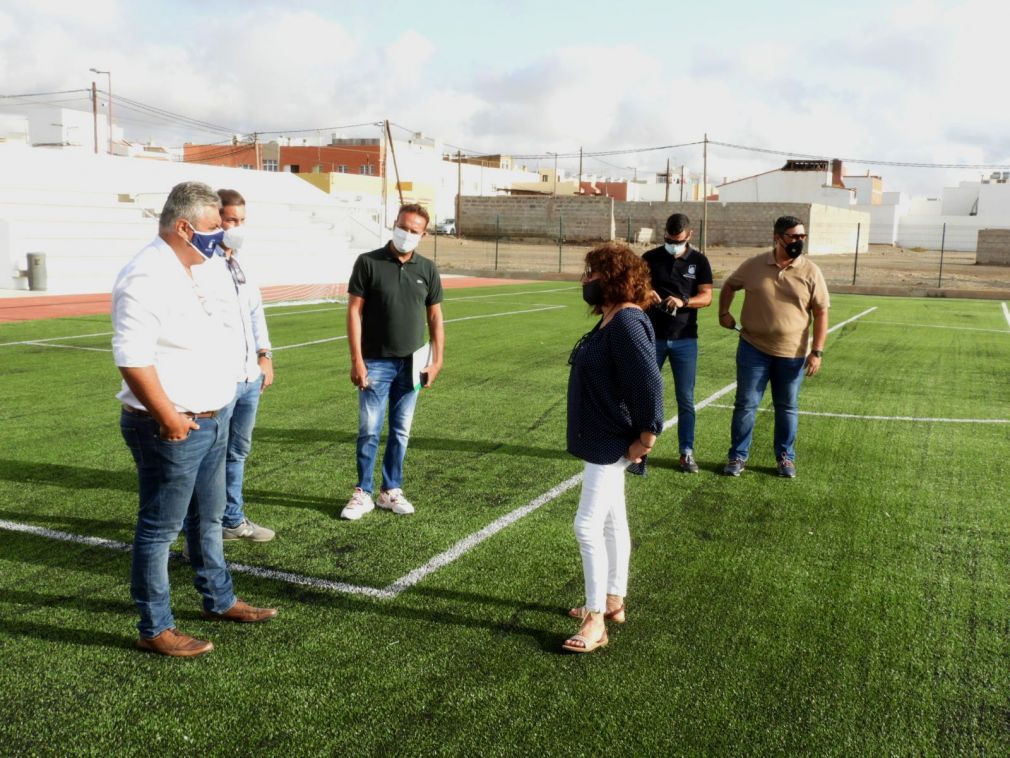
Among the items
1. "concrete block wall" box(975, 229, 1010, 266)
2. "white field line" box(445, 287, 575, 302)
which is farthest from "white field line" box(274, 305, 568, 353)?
"concrete block wall" box(975, 229, 1010, 266)

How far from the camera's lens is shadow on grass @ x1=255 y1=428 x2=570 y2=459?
7.62m

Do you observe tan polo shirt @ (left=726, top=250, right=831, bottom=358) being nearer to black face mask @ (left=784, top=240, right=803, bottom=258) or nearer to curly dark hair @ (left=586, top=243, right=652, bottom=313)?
black face mask @ (left=784, top=240, right=803, bottom=258)

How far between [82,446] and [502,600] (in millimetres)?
4560

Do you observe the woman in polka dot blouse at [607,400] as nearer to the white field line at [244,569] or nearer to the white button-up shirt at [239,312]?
the white field line at [244,569]

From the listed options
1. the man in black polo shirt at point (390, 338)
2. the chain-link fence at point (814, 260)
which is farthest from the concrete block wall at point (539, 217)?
the man in black polo shirt at point (390, 338)

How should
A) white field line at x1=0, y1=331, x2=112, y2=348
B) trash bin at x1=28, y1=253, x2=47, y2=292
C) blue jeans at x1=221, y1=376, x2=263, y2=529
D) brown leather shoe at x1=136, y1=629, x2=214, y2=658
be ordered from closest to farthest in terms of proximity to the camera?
brown leather shoe at x1=136, y1=629, x2=214, y2=658 → blue jeans at x1=221, y1=376, x2=263, y2=529 → white field line at x1=0, y1=331, x2=112, y2=348 → trash bin at x1=28, y1=253, x2=47, y2=292

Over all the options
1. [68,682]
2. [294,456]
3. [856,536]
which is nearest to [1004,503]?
[856,536]

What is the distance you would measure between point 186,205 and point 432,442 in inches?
181

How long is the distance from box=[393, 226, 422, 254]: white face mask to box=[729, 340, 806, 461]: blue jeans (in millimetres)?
3029

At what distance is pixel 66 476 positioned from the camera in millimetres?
6566

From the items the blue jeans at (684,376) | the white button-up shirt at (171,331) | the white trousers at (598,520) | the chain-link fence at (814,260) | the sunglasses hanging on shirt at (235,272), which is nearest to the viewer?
the white button-up shirt at (171,331)

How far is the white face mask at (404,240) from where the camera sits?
18.5 ft

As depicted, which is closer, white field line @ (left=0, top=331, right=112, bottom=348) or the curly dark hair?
the curly dark hair

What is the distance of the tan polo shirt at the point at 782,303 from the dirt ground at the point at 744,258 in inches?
1019
